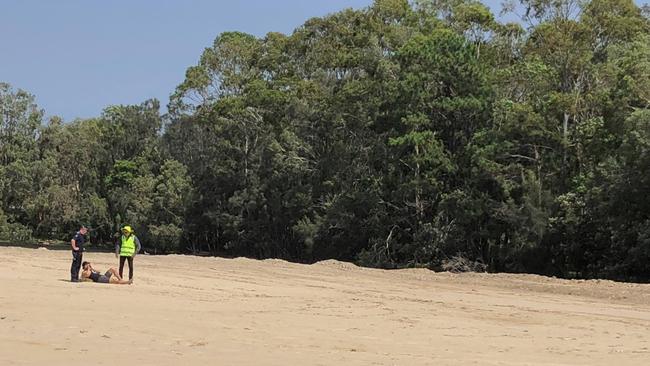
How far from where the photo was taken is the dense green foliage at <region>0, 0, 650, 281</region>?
35.3 meters

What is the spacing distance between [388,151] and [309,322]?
30125mm

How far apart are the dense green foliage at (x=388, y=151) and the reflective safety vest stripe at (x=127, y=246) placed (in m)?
20.3

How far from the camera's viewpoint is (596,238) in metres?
34.1

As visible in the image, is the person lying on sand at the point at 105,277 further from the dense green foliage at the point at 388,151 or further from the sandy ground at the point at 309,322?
the dense green foliage at the point at 388,151

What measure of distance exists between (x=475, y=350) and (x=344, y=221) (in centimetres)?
3564

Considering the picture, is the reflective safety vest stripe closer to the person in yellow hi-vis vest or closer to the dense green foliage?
the person in yellow hi-vis vest

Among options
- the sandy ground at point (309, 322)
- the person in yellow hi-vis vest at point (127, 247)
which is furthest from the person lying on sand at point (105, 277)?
the sandy ground at point (309, 322)

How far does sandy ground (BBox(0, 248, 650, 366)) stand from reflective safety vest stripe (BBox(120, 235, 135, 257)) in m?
1.51

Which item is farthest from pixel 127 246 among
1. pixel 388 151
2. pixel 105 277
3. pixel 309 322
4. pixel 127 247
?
pixel 388 151

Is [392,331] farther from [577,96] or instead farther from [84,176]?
[84,176]

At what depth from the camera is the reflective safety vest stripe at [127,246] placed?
21672 mm

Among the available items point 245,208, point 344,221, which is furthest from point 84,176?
point 344,221

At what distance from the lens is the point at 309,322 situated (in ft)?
47.9

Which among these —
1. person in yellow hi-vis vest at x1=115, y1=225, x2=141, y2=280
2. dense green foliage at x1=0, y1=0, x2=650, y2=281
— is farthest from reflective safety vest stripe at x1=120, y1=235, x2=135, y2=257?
dense green foliage at x1=0, y1=0, x2=650, y2=281
